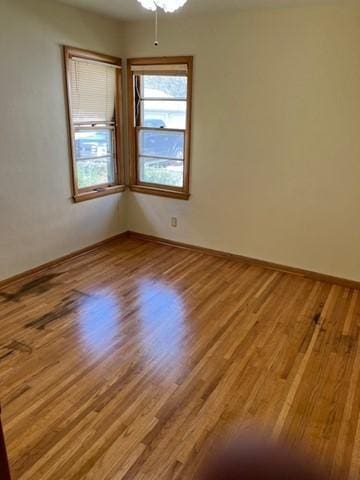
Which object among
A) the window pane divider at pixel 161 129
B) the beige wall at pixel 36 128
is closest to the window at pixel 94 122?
the beige wall at pixel 36 128

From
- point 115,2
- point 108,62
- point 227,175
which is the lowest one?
point 227,175

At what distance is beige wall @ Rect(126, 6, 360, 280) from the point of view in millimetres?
3184

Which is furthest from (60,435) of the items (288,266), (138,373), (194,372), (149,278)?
(288,266)

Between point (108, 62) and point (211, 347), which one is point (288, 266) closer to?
point (211, 347)

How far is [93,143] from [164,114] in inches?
34.6

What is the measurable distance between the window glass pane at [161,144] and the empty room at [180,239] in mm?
28

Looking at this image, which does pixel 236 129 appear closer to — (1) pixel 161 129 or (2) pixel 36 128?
(1) pixel 161 129

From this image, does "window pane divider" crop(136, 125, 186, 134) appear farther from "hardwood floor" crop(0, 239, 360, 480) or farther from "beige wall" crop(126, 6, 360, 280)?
"hardwood floor" crop(0, 239, 360, 480)

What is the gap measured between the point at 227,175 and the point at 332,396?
243 centimetres

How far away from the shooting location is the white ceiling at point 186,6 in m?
3.08

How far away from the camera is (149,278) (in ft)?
11.8

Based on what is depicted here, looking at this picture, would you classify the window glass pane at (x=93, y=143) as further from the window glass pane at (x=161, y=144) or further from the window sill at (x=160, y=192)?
the window sill at (x=160, y=192)

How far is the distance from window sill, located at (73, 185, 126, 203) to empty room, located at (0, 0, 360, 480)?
0.02 meters

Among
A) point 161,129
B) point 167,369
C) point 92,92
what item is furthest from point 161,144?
point 167,369
